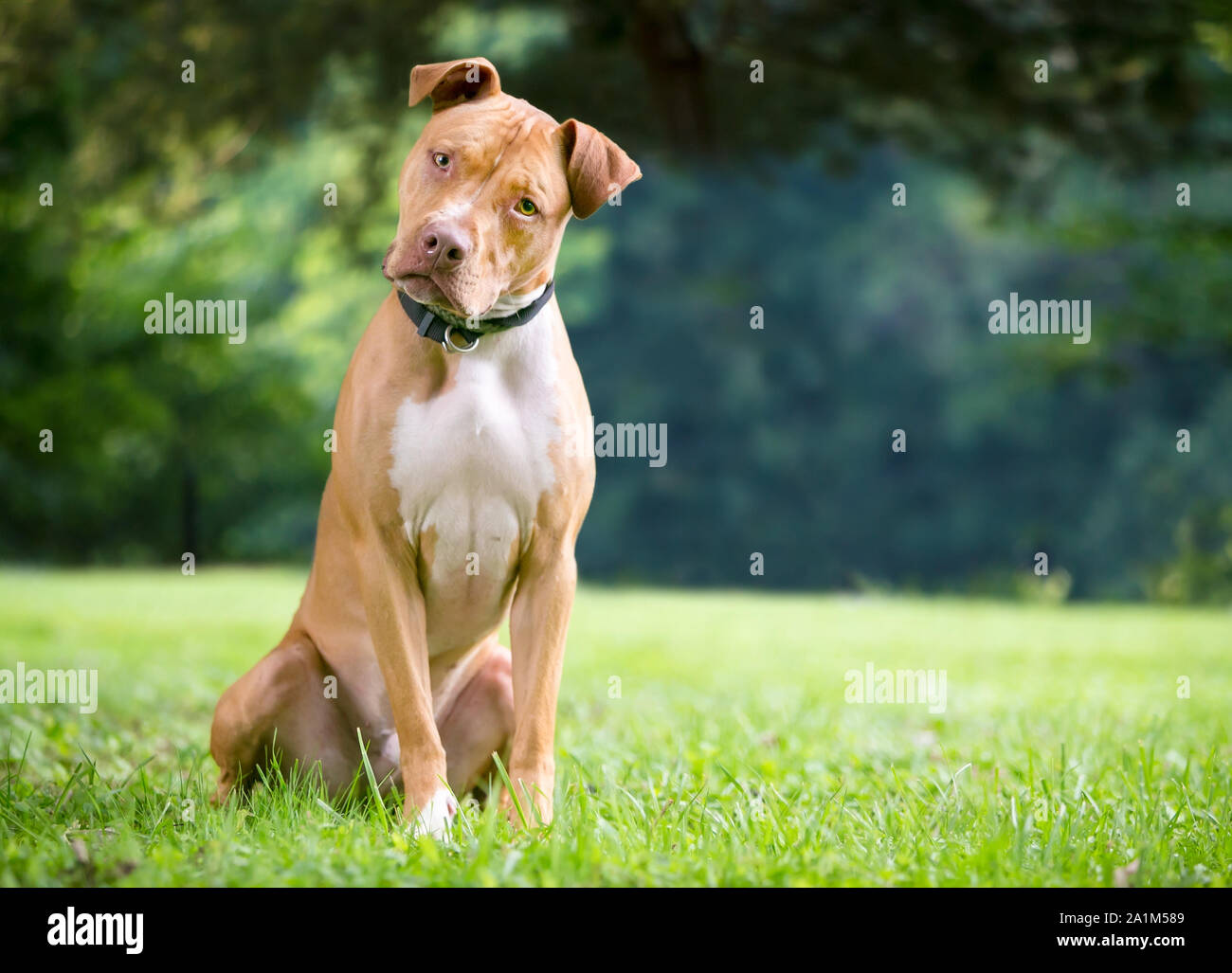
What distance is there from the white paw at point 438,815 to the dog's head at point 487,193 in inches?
41.1

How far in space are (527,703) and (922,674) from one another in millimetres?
4212

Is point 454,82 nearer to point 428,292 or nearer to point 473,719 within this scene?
point 428,292

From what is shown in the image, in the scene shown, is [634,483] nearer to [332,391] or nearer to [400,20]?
[332,391]

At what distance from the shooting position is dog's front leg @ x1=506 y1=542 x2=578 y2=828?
2.75 m

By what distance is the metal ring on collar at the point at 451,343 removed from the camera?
2676 mm

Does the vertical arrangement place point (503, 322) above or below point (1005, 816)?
above

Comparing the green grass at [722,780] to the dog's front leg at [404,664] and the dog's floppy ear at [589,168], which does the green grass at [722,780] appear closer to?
the dog's front leg at [404,664]

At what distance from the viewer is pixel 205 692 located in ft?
17.3

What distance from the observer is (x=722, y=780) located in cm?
333

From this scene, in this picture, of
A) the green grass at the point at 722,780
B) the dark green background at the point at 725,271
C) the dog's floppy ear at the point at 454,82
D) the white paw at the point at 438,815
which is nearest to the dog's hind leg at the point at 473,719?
the green grass at the point at 722,780
